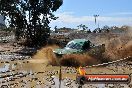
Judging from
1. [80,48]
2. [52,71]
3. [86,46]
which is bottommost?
[52,71]

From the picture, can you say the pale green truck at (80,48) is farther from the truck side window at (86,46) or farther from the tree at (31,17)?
the tree at (31,17)

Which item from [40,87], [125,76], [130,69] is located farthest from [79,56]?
[125,76]

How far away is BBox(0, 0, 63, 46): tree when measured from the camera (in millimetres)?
45344

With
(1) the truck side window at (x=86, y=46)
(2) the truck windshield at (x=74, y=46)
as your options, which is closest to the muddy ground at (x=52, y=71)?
(1) the truck side window at (x=86, y=46)

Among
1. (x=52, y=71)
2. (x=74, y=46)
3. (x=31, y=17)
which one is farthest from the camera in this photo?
(x=31, y=17)

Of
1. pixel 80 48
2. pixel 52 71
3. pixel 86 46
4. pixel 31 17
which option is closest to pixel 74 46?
pixel 80 48

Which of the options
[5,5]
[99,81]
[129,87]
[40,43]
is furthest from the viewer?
[40,43]

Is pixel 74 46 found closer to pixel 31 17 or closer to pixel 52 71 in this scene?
pixel 52 71

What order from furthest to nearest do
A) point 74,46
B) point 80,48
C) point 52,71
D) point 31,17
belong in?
point 31,17
point 74,46
point 80,48
point 52,71

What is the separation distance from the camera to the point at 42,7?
4681 cm

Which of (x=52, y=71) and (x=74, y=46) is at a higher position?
(x=74, y=46)

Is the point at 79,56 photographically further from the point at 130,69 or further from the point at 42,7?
the point at 42,7

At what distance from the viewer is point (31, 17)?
47.2 meters

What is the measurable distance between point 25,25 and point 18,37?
201 cm
